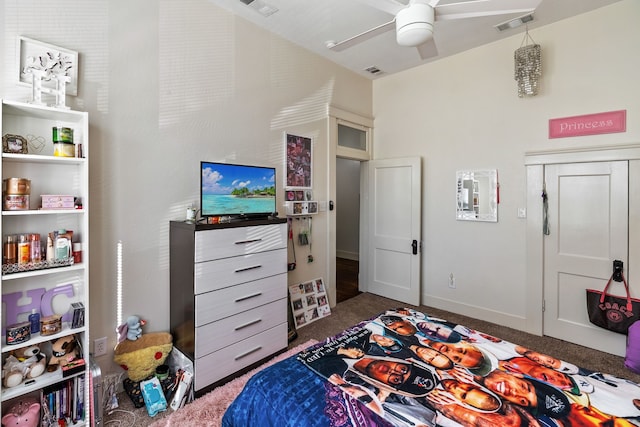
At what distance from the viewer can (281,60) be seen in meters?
3.19

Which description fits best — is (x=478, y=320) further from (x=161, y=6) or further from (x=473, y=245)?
(x=161, y=6)

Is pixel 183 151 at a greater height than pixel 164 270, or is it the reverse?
pixel 183 151

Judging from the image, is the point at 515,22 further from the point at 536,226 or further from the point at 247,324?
the point at 247,324

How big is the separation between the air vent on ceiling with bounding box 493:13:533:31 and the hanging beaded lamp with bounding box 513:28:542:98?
22cm

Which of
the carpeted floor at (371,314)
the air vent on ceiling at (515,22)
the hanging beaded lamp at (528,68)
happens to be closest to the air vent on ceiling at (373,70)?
the air vent on ceiling at (515,22)

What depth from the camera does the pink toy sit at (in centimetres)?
160

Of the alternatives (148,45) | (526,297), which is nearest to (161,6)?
(148,45)

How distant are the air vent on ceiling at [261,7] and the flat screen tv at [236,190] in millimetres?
1440

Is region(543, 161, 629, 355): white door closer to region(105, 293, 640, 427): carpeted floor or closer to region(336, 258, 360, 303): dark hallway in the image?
region(105, 293, 640, 427): carpeted floor

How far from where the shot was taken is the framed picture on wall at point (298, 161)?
3289 mm

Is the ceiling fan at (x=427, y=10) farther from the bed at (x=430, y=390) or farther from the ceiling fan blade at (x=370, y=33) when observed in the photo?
the bed at (x=430, y=390)

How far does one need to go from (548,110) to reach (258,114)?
297cm

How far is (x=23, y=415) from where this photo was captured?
5.34 feet

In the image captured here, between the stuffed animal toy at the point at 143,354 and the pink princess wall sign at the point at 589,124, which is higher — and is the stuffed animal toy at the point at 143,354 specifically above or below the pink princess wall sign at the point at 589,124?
below
